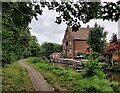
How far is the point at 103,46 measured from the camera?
153 ft

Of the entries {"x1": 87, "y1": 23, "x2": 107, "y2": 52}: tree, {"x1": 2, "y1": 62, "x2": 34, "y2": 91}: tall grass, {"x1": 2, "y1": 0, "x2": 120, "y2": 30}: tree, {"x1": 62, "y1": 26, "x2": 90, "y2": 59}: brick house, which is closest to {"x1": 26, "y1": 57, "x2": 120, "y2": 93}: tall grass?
{"x1": 2, "y1": 62, "x2": 34, "y2": 91}: tall grass

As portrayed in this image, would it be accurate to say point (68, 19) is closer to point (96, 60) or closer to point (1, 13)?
point (1, 13)

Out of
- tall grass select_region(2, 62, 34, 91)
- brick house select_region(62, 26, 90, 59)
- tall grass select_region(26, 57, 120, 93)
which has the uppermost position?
brick house select_region(62, 26, 90, 59)

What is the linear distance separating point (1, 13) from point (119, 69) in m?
26.5

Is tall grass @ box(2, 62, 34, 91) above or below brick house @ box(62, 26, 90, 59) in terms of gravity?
below

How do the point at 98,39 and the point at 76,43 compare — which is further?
the point at 76,43

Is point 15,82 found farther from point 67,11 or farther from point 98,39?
point 98,39

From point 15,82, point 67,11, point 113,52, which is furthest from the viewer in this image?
point 113,52

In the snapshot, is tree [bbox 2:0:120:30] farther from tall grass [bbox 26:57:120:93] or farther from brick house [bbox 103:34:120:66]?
brick house [bbox 103:34:120:66]

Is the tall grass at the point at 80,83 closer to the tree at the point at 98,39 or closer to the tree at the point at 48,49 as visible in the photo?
the tree at the point at 98,39

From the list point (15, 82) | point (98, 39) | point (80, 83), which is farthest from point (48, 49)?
point (15, 82)

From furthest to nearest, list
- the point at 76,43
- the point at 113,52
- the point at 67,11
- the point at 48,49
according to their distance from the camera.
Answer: the point at 48,49 → the point at 76,43 → the point at 113,52 → the point at 67,11

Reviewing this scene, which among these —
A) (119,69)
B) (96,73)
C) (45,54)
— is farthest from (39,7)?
(45,54)

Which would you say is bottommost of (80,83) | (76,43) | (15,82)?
(80,83)
